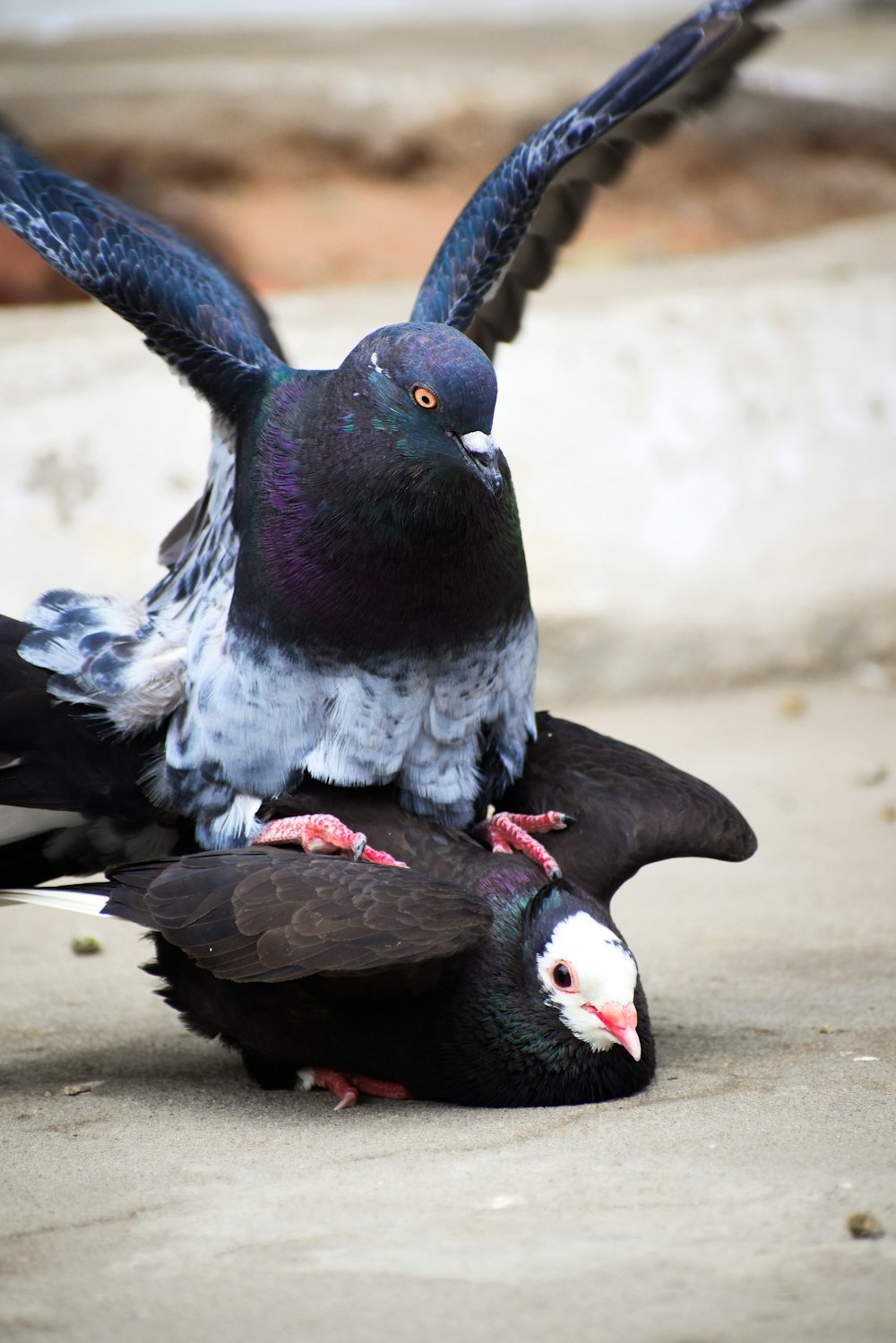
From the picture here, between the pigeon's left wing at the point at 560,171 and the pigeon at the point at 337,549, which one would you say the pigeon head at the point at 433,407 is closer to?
the pigeon at the point at 337,549

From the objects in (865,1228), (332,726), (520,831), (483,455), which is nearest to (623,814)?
(520,831)

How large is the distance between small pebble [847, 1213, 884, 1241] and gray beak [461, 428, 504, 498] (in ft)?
5.54

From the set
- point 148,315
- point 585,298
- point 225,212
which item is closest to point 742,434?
point 585,298

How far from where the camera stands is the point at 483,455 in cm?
361

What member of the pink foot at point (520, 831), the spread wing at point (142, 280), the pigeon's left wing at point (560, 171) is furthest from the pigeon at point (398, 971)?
the pigeon's left wing at point (560, 171)

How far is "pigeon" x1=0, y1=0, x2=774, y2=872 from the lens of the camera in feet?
12.0

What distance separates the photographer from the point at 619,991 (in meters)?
3.54

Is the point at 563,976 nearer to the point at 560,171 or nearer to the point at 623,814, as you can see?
the point at 623,814

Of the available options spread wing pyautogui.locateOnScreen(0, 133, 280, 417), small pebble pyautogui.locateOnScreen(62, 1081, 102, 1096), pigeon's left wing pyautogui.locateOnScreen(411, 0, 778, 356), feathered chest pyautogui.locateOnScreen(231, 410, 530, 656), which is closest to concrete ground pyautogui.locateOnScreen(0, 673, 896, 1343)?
small pebble pyautogui.locateOnScreen(62, 1081, 102, 1096)

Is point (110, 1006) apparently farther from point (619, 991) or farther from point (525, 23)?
point (525, 23)

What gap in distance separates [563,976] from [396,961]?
16.2 inches

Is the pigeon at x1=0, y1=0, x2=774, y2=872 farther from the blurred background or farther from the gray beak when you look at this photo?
the blurred background

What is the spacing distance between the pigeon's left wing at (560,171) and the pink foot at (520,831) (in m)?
1.38

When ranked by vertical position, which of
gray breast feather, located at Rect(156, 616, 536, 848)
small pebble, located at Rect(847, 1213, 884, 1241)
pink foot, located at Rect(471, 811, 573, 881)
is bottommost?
small pebble, located at Rect(847, 1213, 884, 1241)
